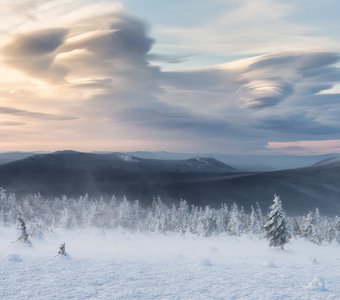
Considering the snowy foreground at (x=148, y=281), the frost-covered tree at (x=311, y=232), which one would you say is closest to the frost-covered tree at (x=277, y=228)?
the frost-covered tree at (x=311, y=232)

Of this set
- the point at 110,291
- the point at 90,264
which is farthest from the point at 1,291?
the point at 90,264

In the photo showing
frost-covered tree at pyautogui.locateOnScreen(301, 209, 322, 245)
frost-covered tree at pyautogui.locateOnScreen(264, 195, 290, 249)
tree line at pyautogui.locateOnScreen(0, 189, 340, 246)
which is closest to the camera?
frost-covered tree at pyautogui.locateOnScreen(264, 195, 290, 249)

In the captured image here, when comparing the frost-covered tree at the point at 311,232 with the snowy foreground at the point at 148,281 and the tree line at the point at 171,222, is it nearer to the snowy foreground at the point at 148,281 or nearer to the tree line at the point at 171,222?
→ the tree line at the point at 171,222

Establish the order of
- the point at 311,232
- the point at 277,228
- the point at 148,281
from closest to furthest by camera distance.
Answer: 1. the point at 148,281
2. the point at 277,228
3. the point at 311,232

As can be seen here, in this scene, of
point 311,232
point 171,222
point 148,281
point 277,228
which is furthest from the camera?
point 171,222

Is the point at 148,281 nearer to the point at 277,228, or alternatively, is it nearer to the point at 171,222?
the point at 277,228

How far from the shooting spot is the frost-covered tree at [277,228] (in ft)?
162

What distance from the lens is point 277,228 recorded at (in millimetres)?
49656

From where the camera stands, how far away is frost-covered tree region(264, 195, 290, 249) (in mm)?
49312

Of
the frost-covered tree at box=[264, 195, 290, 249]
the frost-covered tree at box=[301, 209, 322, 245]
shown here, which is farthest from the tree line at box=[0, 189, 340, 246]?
the frost-covered tree at box=[264, 195, 290, 249]

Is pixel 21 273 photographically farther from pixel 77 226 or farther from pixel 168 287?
pixel 77 226

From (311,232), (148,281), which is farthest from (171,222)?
(148,281)

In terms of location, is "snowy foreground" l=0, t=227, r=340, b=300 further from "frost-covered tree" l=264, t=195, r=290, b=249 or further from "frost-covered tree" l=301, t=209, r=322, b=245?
"frost-covered tree" l=301, t=209, r=322, b=245

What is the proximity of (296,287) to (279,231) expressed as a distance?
34218mm
